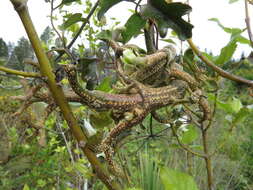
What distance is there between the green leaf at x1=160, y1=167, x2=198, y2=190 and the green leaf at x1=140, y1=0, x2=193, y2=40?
18 cm

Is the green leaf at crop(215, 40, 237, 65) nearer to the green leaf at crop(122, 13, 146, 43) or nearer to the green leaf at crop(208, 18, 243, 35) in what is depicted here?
the green leaf at crop(208, 18, 243, 35)

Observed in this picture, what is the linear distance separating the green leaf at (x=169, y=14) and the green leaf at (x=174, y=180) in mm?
181

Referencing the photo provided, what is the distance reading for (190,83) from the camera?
493 mm

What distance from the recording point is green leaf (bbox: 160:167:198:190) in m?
0.42

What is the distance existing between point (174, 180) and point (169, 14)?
8.7 inches

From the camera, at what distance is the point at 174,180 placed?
0.43 metres

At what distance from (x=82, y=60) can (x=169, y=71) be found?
0.42 ft

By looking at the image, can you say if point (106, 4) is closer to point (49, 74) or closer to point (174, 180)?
point (49, 74)

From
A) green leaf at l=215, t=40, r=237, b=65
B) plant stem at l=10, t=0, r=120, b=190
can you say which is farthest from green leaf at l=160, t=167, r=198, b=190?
green leaf at l=215, t=40, r=237, b=65

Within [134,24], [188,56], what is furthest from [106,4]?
[188,56]

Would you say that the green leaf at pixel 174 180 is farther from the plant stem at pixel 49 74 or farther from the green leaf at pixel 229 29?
the green leaf at pixel 229 29

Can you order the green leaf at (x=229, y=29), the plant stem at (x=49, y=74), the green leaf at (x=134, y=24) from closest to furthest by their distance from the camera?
the plant stem at (x=49, y=74), the green leaf at (x=134, y=24), the green leaf at (x=229, y=29)

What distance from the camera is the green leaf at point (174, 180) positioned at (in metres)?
0.42

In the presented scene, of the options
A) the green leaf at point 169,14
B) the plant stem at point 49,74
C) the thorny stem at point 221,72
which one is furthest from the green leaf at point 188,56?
the plant stem at point 49,74
